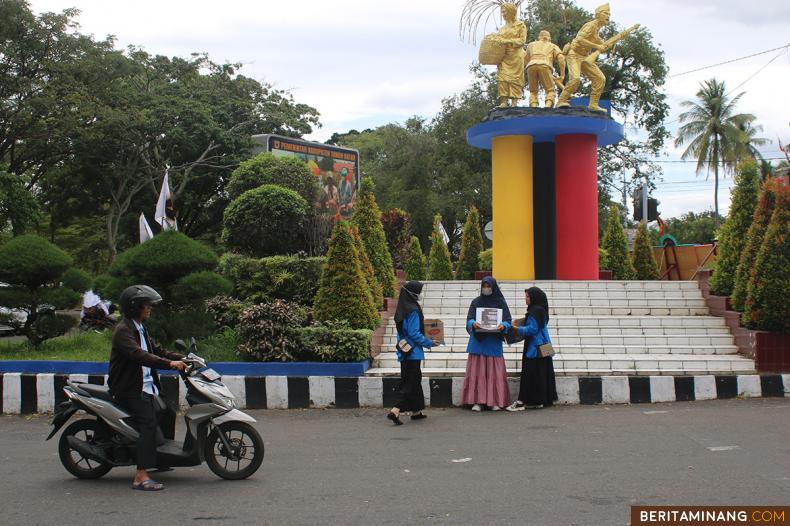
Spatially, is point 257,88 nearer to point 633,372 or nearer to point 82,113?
point 82,113

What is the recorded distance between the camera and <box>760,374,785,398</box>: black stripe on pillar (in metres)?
10.9

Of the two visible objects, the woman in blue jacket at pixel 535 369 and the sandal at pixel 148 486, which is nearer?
the sandal at pixel 148 486

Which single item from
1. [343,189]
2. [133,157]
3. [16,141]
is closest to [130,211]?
[133,157]

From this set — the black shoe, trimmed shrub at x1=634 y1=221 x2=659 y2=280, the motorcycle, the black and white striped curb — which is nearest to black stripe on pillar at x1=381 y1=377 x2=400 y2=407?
the black and white striped curb

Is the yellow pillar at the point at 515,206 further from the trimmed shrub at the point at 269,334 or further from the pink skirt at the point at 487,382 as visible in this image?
the pink skirt at the point at 487,382

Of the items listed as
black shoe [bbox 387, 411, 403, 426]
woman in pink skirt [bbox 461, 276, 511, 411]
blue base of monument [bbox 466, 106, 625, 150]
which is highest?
blue base of monument [bbox 466, 106, 625, 150]

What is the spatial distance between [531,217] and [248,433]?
38.8ft

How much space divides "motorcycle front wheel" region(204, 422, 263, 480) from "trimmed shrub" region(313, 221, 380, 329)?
538 cm

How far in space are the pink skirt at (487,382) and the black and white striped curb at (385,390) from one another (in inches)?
18.1

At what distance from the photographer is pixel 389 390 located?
35.4ft

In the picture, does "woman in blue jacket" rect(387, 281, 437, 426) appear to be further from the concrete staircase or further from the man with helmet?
the man with helmet

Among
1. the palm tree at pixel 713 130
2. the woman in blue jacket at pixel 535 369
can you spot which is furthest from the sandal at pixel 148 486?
the palm tree at pixel 713 130

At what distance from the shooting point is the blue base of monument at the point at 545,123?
16.9 meters

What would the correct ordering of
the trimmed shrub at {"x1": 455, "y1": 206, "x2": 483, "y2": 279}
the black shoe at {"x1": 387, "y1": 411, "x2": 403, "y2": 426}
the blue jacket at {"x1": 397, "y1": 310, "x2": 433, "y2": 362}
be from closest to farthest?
1. the black shoe at {"x1": 387, "y1": 411, "x2": 403, "y2": 426}
2. the blue jacket at {"x1": 397, "y1": 310, "x2": 433, "y2": 362}
3. the trimmed shrub at {"x1": 455, "y1": 206, "x2": 483, "y2": 279}
